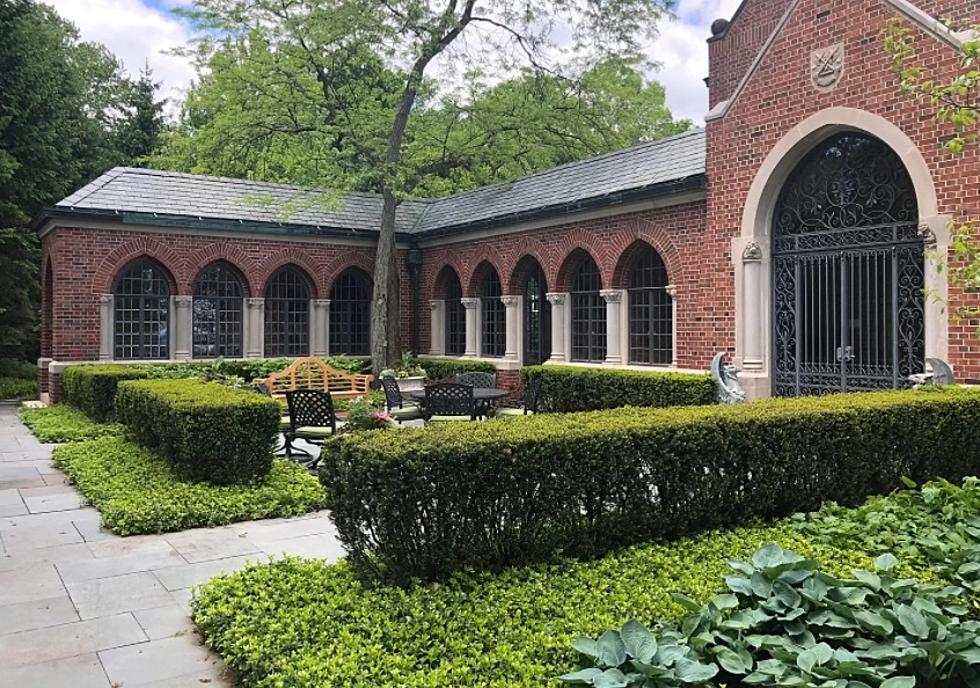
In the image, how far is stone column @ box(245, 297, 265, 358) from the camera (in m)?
17.5

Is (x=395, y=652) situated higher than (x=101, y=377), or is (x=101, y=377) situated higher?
(x=101, y=377)

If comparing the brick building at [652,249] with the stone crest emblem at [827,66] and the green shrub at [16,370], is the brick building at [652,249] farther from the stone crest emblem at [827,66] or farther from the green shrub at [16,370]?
the green shrub at [16,370]

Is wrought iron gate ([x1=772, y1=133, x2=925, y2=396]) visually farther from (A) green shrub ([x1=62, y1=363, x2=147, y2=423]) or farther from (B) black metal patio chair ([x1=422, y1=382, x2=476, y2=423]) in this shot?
(A) green shrub ([x1=62, y1=363, x2=147, y2=423])

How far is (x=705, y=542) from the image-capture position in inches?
197

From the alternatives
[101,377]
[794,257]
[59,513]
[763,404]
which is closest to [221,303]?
[101,377]

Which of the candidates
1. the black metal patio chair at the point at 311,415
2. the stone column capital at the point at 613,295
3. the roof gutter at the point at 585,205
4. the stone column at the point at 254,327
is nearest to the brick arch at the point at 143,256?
the stone column at the point at 254,327

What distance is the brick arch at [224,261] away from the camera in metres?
16.8

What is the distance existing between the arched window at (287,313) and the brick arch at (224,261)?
63 centimetres

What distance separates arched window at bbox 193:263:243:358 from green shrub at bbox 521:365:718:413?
23.8 ft

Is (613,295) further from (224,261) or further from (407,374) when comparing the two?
(224,261)

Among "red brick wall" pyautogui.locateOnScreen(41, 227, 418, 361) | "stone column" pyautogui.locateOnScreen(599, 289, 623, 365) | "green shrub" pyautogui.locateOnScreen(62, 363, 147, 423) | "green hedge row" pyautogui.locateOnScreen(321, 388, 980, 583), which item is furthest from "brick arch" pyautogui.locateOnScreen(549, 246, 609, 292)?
"green hedge row" pyautogui.locateOnScreen(321, 388, 980, 583)

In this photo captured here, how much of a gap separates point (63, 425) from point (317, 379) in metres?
5.28

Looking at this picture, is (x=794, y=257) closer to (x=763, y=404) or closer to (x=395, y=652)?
(x=763, y=404)

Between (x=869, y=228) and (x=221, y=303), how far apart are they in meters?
13.3
